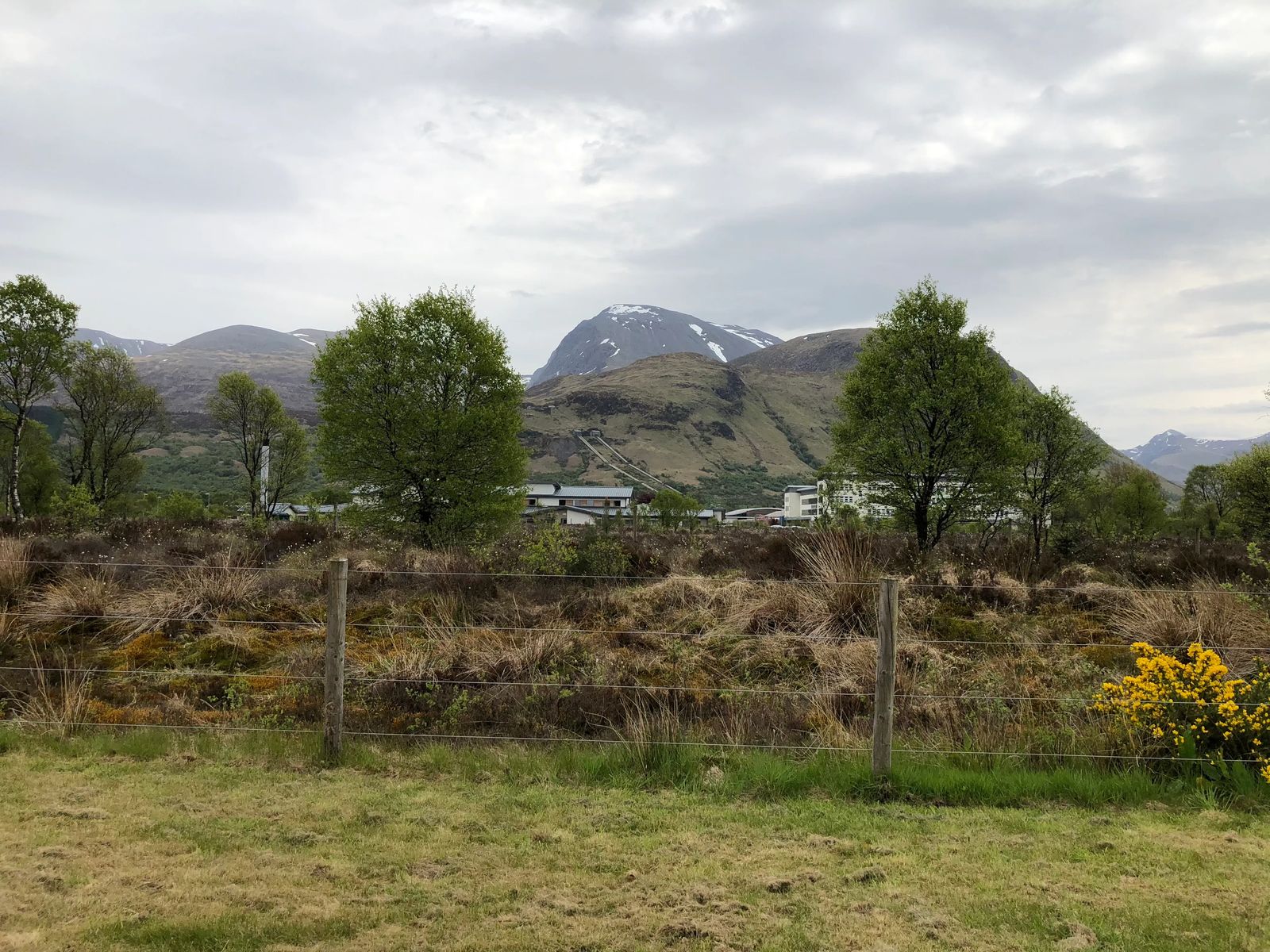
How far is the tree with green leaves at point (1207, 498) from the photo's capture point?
153 ft

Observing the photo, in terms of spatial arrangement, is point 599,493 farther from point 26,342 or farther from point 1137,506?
point 26,342

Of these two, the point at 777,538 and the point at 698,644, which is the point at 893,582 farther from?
the point at 777,538

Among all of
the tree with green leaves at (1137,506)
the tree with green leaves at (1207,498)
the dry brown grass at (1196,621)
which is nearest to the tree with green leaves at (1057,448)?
the tree with green leaves at (1137,506)

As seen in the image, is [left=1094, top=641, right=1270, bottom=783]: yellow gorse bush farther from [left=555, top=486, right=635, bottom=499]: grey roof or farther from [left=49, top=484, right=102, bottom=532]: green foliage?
[left=555, top=486, right=635, bottom=499]: grey roof

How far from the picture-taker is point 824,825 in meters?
4.75

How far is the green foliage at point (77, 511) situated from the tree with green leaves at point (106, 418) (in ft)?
61.2

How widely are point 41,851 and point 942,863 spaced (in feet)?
17.0

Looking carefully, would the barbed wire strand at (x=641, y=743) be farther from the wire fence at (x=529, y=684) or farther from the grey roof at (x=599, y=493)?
the grey roof at (x=599, y=493)

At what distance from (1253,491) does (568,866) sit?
127 feet

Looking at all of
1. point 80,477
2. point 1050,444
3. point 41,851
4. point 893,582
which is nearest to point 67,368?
point 80,477

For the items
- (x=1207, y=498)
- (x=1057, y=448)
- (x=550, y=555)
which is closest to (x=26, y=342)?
(x=550, y=555)

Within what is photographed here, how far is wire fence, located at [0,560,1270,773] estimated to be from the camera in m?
5.75

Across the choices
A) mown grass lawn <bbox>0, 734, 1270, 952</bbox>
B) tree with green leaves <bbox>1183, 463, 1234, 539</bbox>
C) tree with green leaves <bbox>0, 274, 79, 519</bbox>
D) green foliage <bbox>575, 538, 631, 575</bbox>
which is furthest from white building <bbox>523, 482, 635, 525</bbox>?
mown grass lawn <bbox>0, 734, 1270, 952</bbox>

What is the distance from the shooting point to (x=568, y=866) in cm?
412
